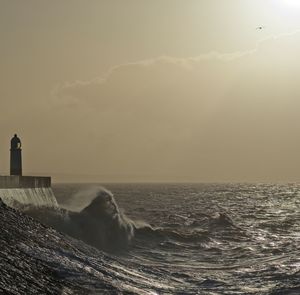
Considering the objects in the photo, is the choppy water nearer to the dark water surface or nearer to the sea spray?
the dark water surface

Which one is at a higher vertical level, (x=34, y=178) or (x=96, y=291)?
(x=34, y=178)

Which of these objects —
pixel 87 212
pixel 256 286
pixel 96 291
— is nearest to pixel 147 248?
pixel 87 212

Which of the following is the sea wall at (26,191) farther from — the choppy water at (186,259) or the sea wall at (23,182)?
the choppy water at (186,259)

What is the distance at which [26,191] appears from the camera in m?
20.2

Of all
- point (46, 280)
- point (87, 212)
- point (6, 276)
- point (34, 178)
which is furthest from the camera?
point (87, 212)

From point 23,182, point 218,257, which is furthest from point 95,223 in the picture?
point 218,257

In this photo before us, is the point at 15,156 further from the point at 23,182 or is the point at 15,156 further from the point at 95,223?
the point at 23,182

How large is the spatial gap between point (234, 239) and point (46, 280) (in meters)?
17.7

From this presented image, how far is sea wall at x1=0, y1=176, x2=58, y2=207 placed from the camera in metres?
17.5

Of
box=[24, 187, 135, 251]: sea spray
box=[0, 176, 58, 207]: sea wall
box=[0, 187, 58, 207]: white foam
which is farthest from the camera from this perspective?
box=[24, 187, 135, 251]: sea spray

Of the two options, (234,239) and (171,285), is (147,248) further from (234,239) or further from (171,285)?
(171,285)

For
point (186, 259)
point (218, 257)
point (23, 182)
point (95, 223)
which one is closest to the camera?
point (23, 182)

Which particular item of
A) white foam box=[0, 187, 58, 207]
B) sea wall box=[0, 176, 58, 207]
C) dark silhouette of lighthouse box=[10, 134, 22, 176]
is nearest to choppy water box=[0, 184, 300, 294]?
white foam box=[0, 187, 58, 207]

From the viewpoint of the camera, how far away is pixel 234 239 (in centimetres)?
2741
